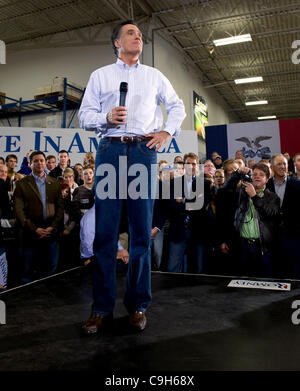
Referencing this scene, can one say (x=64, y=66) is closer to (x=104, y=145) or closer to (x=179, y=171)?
(x=179, y=171)

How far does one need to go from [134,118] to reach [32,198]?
178cm

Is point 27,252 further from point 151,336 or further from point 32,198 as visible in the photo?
point 151,336

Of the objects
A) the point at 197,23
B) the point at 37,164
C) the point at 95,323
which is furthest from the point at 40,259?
the point at 197,23

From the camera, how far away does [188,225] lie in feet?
9.79

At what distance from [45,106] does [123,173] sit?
25.1 feet

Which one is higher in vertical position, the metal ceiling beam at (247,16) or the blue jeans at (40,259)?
the metal ceiling beam at (247,16)

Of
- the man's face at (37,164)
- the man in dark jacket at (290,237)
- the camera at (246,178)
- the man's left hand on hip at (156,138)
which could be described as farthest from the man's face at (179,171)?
the man's left hand on hip at (156,138)

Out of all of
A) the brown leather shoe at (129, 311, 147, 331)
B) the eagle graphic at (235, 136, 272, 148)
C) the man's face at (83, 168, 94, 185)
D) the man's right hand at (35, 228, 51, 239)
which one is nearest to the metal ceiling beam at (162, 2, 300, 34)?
the eagle graphic at (235, 136, 272, 148)

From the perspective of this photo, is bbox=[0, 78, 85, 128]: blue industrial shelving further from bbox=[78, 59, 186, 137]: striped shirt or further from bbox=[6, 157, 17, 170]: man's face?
bbox=[78, 59, 186, 137]: striped shirt

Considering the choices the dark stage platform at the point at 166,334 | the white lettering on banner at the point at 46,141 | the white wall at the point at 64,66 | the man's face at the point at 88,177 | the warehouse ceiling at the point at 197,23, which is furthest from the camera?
the white wall at the point at 64,66

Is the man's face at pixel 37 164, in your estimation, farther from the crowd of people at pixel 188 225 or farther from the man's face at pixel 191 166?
the man's face at pixel 191 166

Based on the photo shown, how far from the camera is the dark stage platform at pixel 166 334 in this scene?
3.62 feet

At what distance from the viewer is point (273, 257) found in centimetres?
262

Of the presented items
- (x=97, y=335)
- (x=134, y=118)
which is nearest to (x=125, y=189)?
(x=134, y=118)
